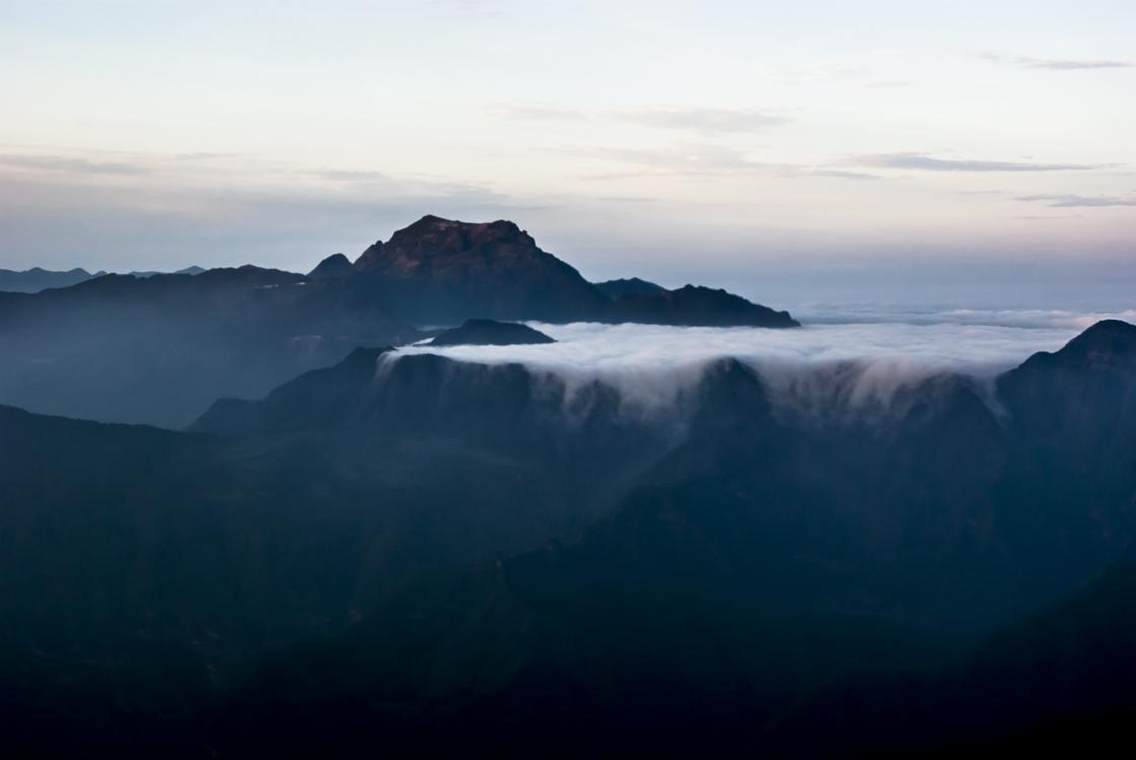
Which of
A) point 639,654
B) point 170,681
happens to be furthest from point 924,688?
point 170,681

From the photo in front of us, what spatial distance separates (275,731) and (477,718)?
62.2 feet

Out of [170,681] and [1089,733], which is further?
[170,681]

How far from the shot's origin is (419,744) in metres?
182

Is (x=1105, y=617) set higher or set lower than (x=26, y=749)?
higher

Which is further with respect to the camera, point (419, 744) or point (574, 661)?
point (574, 661)

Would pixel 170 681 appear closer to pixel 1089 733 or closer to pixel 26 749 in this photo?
pixel 26 749

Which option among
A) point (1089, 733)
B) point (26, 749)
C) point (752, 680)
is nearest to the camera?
point (1089, 733)

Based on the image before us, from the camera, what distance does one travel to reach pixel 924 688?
184 meters

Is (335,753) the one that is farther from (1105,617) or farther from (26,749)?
(1105,617)

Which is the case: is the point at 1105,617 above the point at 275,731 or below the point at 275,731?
above

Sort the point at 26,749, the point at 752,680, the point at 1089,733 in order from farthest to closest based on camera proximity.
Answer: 1. the point at 752,680
2. the point at 26,749
3. the point at 1089,733

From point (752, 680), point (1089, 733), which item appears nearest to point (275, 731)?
point (752, 680)

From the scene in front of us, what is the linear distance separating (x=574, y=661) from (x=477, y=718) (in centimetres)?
1383

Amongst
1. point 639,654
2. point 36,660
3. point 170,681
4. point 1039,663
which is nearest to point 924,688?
point 1039,663
